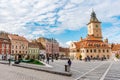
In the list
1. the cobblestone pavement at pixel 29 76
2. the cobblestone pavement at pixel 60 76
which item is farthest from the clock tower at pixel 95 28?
the cobblestone pavement at pixel 29 76

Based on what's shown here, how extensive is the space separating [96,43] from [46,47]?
28108mm

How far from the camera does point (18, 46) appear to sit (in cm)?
9081

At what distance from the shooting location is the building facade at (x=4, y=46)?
8169 cm

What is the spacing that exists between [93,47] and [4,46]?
36.8 meters

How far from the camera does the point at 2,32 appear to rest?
88062mm

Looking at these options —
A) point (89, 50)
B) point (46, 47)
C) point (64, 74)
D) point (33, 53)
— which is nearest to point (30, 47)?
point (33, 53)

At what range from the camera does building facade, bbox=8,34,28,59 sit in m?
87.6

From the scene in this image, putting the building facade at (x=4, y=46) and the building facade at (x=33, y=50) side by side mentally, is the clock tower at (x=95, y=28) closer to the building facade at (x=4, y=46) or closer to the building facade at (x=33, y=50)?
the building facade at (x=33, y=50)

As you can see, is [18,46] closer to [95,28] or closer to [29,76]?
[95,28]

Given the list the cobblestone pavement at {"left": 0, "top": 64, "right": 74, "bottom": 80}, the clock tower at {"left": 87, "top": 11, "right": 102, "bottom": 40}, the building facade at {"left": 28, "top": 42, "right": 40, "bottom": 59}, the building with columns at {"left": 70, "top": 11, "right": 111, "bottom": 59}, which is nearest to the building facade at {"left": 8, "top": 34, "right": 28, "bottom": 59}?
the building facade at {"left": 28, "top": 42, "right": 40, "bottom": 59}

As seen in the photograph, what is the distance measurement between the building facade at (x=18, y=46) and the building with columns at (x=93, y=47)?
23.5 metres

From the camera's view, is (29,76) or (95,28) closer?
(29,76)

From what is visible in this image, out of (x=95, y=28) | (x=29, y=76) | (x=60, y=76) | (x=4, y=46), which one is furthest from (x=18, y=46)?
(x=60, y=76)

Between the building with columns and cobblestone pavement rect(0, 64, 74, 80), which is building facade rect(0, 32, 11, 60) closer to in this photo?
the building with columns
